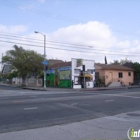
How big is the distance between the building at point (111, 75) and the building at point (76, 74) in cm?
435

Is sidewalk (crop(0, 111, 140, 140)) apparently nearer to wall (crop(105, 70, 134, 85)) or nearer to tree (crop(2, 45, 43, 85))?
tree (crop(2, 45, 43, 85))

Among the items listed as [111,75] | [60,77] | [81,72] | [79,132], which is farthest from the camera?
[111,75]

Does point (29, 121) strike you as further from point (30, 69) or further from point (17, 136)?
point (30, 69)

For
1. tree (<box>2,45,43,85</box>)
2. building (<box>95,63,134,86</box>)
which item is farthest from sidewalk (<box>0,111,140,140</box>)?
building (<box>95,63,134,86</box>)

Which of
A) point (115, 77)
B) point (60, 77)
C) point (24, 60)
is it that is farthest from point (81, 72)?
point (24, 60)

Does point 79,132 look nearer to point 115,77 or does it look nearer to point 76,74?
point 76,74

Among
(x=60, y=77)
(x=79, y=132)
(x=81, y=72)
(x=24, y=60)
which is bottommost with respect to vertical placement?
(x=79, y=132)

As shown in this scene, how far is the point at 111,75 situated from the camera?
159 ft

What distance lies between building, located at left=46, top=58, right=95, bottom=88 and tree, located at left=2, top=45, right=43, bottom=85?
4560 mm

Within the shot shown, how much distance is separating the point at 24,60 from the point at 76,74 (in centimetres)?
1137

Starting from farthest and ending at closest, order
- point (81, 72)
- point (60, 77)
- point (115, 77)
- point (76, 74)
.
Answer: point (115, 77) < point (60, 77) < point (81, 72) < point (76, 74)

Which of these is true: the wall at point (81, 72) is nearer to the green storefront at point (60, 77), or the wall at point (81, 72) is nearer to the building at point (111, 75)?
the green storefront at point (60, 77)

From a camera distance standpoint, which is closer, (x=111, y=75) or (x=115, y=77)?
(x=111, y=75)

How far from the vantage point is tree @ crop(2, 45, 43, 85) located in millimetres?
44344
